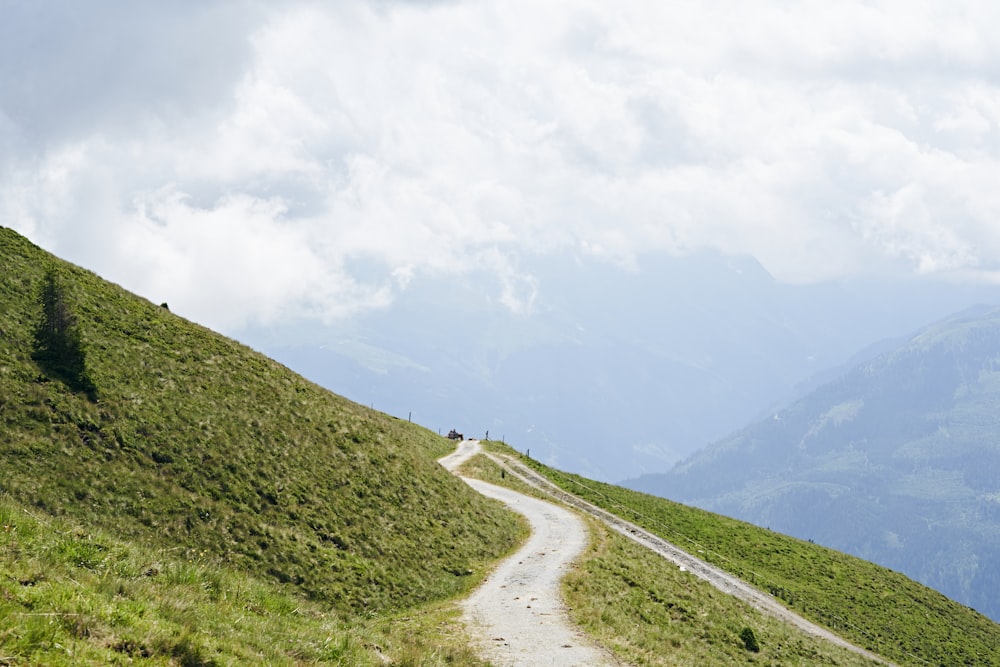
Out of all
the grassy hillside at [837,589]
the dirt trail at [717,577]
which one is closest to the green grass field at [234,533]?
the grassy hillside at [837,589]

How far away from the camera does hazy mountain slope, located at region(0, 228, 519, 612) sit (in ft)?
81.4

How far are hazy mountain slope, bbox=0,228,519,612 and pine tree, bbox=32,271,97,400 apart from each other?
0.58 m

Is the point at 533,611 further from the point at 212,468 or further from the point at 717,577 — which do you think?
the point at 717,577

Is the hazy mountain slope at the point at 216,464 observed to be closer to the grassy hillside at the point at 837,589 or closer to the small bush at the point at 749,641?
the small bush at the point at 749,641

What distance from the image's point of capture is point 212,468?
95.9ft

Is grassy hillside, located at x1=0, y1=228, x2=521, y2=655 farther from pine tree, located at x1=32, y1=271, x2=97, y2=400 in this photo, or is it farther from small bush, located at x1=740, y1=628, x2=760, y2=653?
small bush, located at x1=740, y1=628, x2=760, y2=653

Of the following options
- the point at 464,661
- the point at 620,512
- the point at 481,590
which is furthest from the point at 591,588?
the point at 620,512

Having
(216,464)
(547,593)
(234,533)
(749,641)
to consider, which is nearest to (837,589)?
(749,641)

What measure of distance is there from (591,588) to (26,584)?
24.0 m

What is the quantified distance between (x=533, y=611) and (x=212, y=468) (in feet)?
50.4

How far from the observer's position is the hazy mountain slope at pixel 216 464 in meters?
24.8

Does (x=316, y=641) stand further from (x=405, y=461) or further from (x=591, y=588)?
(x=405, y=461)

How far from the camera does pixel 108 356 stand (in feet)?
109

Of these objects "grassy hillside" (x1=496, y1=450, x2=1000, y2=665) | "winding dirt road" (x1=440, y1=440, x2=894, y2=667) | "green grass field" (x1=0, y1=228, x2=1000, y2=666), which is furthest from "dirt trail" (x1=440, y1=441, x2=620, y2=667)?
"grassy hillside" (x1=496, y1=450, x2=1000, y2=665)
